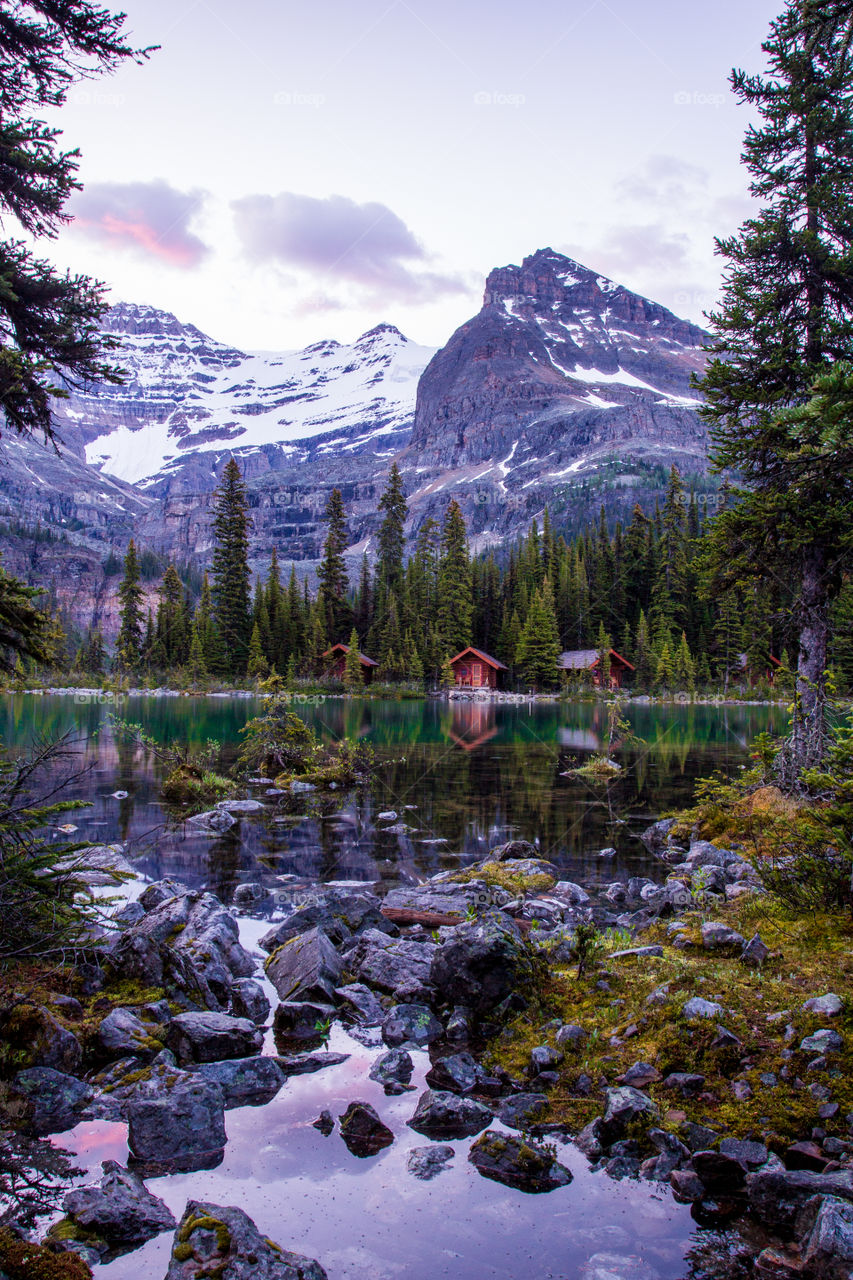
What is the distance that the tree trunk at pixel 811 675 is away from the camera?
37.2 ft

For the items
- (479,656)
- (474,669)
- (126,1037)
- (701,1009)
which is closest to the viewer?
(701,1009)

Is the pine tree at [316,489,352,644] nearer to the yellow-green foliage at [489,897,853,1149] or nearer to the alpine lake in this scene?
the alpine lake

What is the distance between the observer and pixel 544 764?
24.7 meters

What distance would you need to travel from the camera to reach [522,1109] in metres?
4.65

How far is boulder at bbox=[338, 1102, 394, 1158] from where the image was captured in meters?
4.41

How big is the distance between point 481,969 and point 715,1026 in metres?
2.07

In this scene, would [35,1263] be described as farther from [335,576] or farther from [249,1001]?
[335,576]

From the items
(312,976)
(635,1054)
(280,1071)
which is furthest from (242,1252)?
(312,976)

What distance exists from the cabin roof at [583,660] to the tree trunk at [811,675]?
2303 inches

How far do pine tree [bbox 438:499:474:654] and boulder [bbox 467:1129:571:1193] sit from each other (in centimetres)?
7150

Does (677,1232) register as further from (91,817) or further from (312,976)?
(91,817)

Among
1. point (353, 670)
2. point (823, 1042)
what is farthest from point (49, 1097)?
point (353, 670)

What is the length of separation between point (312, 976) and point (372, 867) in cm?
528

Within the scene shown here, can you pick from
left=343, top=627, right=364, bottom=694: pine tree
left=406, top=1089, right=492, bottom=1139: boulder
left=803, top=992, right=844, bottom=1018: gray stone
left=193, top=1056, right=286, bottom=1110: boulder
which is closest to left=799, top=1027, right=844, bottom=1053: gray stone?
left=803, top=992, right=844, bottom=1018: gray stone
